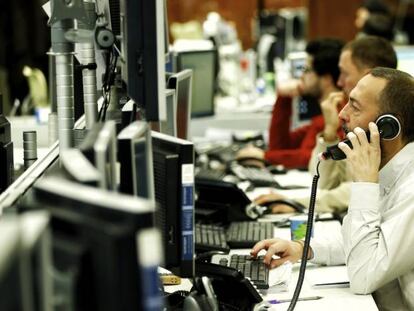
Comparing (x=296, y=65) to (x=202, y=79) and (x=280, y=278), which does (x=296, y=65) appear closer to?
(x=202, y=79)

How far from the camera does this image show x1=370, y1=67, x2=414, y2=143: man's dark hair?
2460 mm

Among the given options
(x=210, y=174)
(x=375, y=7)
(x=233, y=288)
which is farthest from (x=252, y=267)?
(x=375, y=7)

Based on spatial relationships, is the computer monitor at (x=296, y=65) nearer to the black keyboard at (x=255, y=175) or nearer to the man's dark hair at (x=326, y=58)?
the man's dark hair at (x=326, y=58)

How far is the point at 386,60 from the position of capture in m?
3.67

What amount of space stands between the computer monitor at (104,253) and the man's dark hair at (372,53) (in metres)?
2.62

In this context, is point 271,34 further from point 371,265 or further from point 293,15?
point 371,265

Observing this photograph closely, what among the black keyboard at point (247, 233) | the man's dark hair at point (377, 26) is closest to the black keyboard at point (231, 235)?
the black keyboard at point (247, 233)

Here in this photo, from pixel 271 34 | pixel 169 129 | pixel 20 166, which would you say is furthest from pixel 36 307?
pixel 271 34

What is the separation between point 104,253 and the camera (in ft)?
3.81

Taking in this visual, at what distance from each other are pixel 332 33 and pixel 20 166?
7.48 m

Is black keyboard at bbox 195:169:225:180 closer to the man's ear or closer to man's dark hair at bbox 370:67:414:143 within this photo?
the man's ear

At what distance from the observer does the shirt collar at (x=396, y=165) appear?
2.44 m

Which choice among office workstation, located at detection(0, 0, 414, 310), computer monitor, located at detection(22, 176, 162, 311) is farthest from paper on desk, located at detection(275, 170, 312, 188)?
computer monitor, located at detection(22, 176, 162, 311)

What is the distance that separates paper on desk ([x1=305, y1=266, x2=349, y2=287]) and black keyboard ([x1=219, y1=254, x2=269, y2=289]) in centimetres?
13
